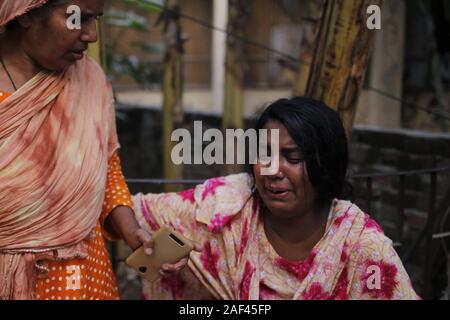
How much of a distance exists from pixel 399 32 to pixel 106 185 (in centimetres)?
580

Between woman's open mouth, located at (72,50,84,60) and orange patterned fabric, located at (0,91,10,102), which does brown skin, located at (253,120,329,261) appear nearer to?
woman's open mouth, located at (72,50,84,60)

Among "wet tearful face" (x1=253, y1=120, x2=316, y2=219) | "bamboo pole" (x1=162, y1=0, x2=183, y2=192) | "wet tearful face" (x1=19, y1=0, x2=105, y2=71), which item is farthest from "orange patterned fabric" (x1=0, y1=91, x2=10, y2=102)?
"bamboo pole" (x1=162, y1=0, x2=183, y2=192)

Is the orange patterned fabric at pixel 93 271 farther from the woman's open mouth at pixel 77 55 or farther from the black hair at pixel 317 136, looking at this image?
the black hair at pixel 317 136

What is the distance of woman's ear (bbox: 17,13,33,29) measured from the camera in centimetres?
176

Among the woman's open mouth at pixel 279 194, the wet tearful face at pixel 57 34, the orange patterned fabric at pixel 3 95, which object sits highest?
the wet tearful face at pixel 57 34

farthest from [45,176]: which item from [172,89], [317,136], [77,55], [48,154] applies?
[172,89]

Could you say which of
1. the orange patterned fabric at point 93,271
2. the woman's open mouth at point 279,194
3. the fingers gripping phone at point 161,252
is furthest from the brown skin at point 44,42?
the woman's open mouth at point 279,194

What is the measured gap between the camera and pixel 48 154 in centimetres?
179

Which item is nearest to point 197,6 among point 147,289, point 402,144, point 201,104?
point 201,104

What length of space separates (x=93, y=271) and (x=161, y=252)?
23 centimetres

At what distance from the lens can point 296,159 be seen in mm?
2064

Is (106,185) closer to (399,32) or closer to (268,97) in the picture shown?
(399,32)

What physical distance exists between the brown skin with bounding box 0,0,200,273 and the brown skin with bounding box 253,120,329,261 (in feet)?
2.28

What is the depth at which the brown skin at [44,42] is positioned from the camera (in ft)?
5.81
